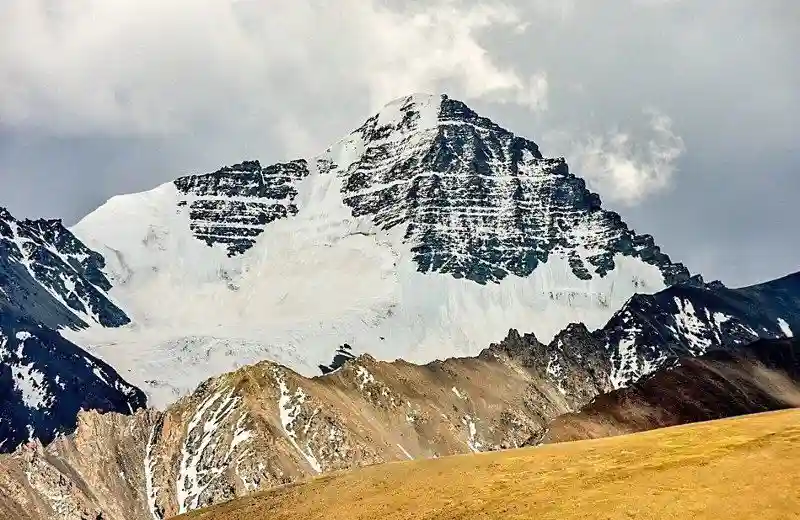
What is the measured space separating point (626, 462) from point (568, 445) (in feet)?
54.7

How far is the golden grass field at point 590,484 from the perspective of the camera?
69.1 metres

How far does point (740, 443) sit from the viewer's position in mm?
80438

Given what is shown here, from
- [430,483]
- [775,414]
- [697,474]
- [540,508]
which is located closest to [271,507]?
[430,483]

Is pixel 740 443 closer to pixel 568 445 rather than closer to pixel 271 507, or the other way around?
pixel 568 445

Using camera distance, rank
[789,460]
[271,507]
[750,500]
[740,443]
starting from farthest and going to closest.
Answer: [271,507] < [740,443] < [789,460] < [750,500]

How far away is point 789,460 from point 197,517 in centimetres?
5553

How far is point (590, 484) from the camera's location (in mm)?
77812

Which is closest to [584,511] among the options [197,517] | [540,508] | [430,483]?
[540,508]

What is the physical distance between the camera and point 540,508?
73.7 m

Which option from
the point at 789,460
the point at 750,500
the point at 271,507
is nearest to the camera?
the point at 750,500

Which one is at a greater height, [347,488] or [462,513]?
[347,488]

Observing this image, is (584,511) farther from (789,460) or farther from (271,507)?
(271,507)

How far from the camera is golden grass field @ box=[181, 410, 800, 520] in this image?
69125mm

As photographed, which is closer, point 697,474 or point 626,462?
point 697,474
